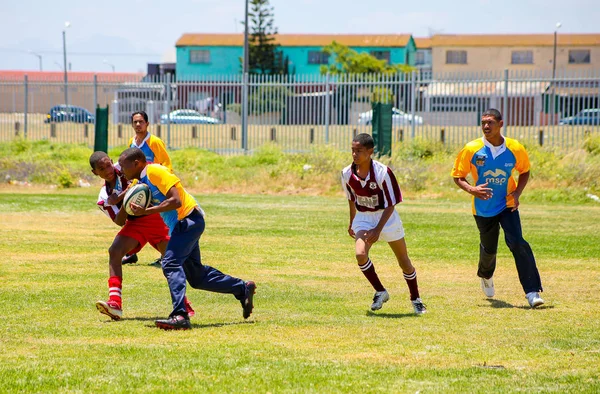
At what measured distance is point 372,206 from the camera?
8.99 meters

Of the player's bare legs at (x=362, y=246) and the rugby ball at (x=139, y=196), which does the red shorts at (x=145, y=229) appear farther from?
the player's bare legs at (x=362, y=246)

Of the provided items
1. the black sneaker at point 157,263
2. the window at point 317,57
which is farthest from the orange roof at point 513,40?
the black sneaker at point 157,263

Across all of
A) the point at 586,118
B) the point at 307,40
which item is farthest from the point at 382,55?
the point at 586,118

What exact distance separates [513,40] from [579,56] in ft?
19.6

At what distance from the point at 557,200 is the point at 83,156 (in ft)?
49.6

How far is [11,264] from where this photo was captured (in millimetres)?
12266

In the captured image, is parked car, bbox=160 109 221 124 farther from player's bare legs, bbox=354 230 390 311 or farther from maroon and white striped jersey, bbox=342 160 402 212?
maroon and white striped jersey, bbox=342 160 402 212

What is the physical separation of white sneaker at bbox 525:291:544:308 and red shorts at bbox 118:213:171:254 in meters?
3.61

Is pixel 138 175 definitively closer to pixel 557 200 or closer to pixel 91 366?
pixel 91 366

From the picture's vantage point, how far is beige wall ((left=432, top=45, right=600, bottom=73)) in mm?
85562

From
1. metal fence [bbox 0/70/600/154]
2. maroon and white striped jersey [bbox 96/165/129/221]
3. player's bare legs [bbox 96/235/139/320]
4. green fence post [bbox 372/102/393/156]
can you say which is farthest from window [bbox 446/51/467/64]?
player's bare legs [bbox 96/235/139/320]

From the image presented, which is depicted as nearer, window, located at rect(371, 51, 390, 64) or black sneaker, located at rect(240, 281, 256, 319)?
black sneaker, located at rect(240, 281, 256, 319)

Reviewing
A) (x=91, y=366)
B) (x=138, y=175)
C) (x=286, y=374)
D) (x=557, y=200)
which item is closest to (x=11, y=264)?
(x=138, y=175)

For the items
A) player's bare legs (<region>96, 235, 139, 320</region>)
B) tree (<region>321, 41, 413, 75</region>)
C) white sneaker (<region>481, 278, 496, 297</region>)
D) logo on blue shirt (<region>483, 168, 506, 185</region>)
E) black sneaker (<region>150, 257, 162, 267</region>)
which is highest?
tree (<region>321, 41, 413, 75</region>)
